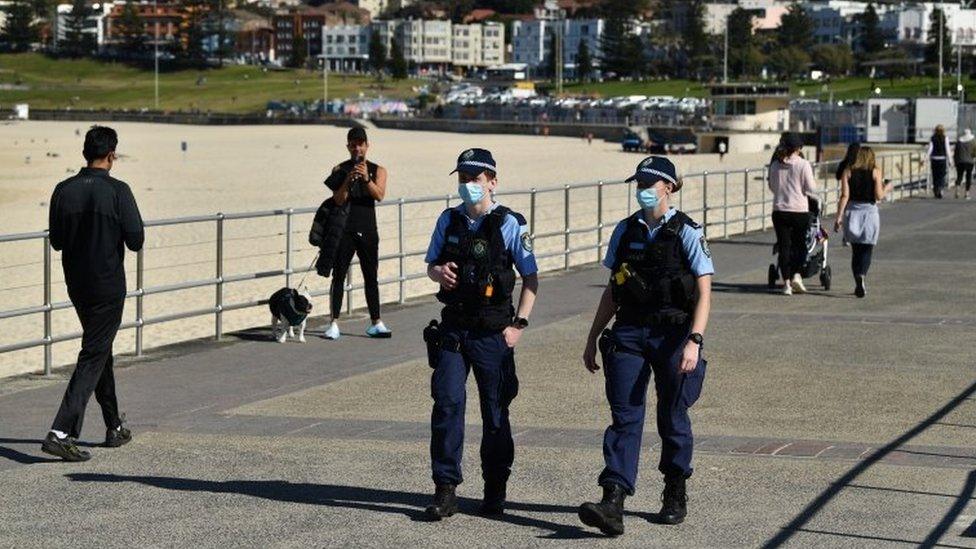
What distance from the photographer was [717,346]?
554 inches

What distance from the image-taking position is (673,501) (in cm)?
790

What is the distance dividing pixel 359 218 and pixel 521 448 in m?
4.84

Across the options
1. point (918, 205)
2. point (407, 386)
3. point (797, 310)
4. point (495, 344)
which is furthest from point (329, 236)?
point (918, 205)

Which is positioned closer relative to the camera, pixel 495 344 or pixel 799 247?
pixel 495 344

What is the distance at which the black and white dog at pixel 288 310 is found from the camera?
557 inches

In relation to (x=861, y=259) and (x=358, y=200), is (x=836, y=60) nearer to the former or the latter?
(x=861, y=259)

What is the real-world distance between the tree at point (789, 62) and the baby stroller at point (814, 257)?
174 metres

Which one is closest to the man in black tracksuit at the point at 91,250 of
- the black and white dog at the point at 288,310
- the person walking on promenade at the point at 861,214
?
the black and white dog at the point at 288,310

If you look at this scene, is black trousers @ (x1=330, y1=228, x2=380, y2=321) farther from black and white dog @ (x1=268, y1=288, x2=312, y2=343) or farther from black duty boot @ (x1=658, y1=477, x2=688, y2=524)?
black duty boot @ (x1=658, y1=477, x2=688, y2=524)

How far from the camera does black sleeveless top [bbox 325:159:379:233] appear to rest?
45.7 ft

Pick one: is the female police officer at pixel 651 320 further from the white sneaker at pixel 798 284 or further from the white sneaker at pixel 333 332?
the white sneaker at pixel 798 284

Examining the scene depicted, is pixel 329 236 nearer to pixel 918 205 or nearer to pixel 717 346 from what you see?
pixel 717 346

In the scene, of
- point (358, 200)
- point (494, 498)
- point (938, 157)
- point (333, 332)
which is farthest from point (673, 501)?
point (938, 157)

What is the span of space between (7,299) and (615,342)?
618 inches
